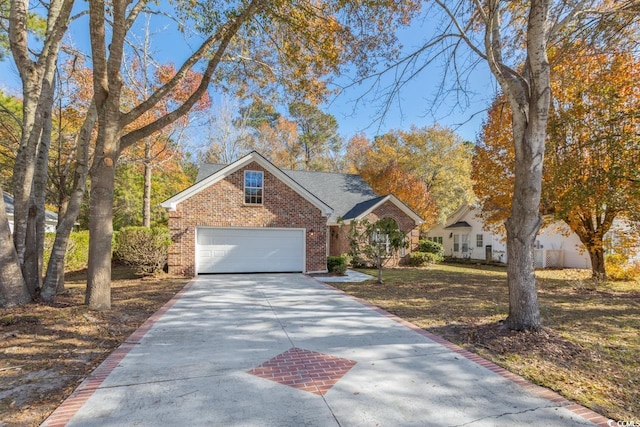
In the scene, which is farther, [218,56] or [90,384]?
[218,56]

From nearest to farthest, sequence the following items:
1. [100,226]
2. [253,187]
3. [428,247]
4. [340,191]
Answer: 1. [100,226]
2. [253,187]
3. [428,247]
4. [340,191]

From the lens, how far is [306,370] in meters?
4.08

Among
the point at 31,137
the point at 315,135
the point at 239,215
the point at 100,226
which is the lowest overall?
the point at 100,226

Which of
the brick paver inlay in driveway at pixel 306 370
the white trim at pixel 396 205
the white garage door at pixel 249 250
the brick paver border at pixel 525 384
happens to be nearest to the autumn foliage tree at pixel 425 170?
the white trim at pixel 396 205

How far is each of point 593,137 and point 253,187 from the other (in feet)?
39.6

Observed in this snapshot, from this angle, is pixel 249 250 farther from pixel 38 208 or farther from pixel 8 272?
pixel 8 272

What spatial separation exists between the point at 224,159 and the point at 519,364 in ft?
85.3

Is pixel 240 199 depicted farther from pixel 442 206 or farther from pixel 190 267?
pixel 442 206

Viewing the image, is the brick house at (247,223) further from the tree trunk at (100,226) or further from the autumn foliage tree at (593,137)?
the autumn foliage tree at (593,137)

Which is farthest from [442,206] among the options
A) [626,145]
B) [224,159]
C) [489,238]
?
[224,159]

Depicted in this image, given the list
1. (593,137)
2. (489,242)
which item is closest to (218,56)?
(593,137)

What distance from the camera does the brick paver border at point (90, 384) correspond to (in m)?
3.00

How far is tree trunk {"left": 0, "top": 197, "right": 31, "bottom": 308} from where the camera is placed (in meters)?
6.40

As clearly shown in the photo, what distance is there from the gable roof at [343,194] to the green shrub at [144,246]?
5.35 meters
